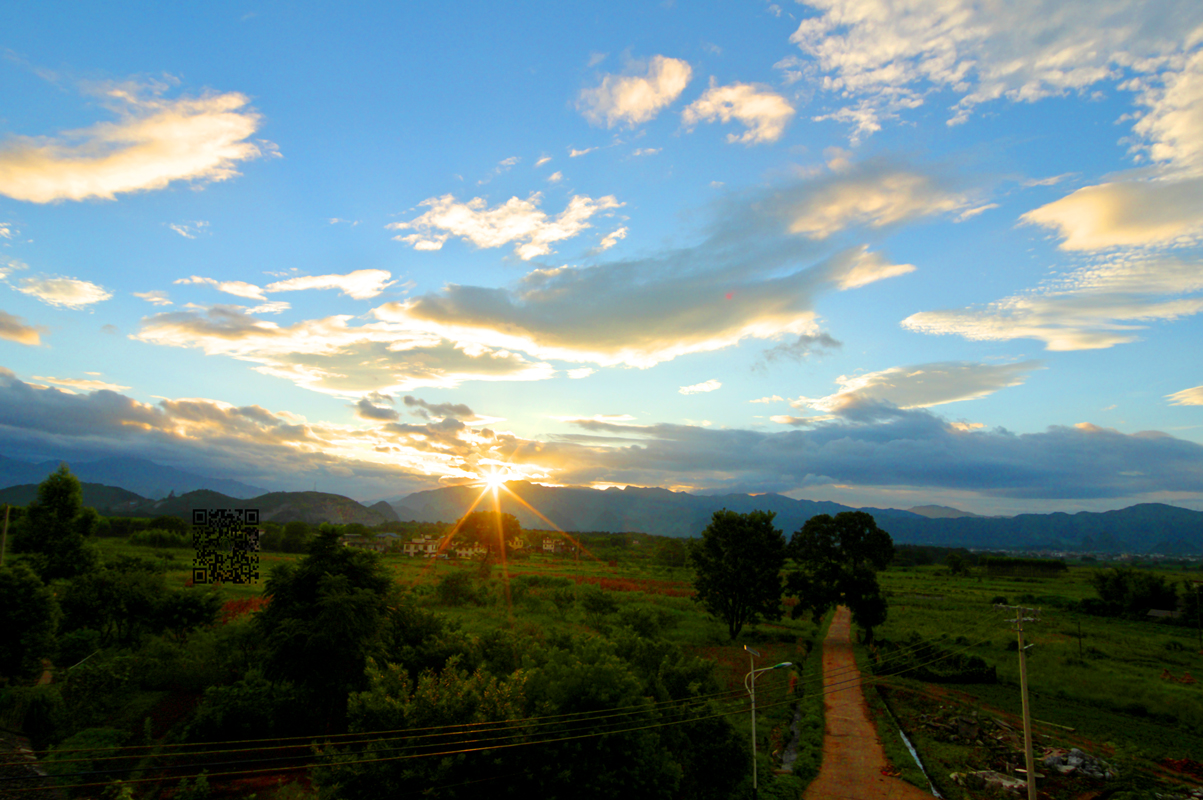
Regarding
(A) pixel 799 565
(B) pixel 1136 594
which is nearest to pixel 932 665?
(A) pixel 799 565

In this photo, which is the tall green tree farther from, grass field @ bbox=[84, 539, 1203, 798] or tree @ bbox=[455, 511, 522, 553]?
tree @ bbox=[455, 511, 522, 553]

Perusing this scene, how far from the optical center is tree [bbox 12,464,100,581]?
144 ft

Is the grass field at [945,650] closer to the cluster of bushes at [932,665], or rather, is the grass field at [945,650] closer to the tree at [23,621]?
the cluster of bushes at [932,665]

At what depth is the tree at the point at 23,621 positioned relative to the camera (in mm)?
27484

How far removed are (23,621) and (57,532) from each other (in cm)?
2214

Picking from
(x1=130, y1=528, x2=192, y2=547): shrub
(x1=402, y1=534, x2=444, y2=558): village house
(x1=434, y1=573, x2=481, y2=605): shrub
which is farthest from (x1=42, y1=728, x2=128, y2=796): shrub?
(x1=402, y1=534, x2=444, y2=558): village house

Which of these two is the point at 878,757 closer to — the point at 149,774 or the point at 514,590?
the point at 149,774

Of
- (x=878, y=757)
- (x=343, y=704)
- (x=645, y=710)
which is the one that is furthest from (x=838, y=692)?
(x=343, y=704)

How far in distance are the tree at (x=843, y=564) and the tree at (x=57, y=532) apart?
5765cm

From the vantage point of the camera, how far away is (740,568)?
5047 cm

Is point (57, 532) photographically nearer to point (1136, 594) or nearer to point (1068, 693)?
point (1068, 693)

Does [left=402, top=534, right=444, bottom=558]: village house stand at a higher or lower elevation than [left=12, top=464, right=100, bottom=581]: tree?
lower

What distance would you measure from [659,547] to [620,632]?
106244 millimetres

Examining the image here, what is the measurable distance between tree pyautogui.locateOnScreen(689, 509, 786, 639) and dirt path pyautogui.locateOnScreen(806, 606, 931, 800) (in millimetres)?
7400
